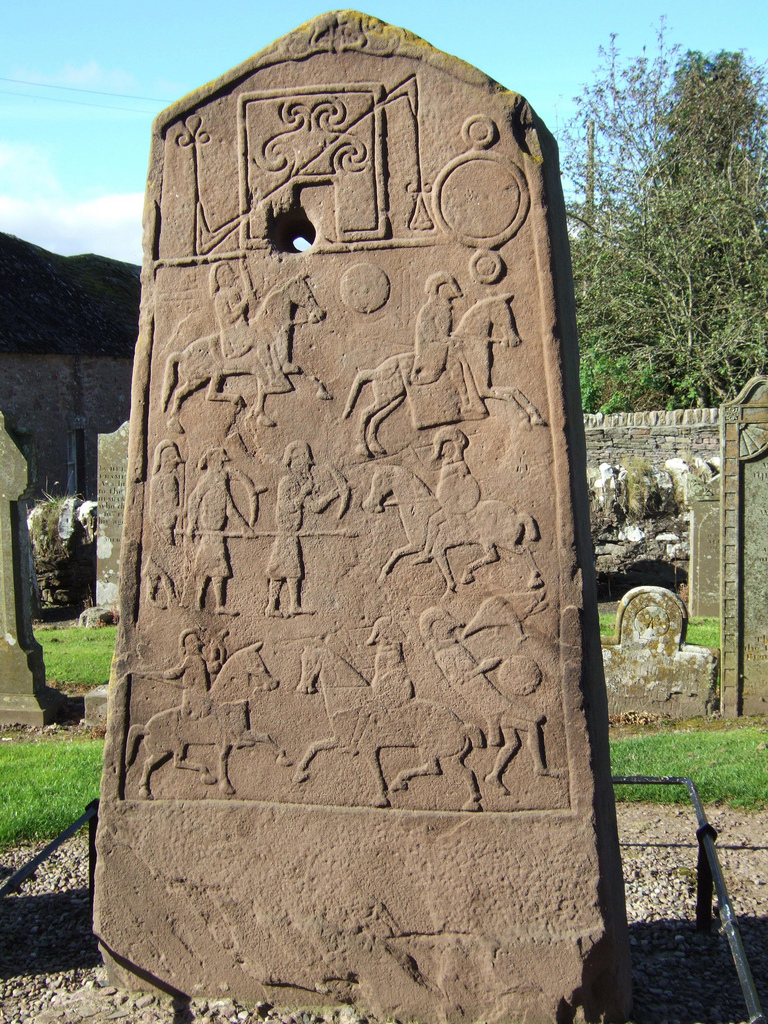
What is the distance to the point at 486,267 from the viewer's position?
8.39 feet

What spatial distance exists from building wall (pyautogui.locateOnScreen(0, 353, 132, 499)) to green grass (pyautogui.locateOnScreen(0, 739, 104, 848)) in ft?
38.6

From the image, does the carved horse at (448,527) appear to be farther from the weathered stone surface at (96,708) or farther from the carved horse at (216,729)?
the weathered stone surface at (96,708)

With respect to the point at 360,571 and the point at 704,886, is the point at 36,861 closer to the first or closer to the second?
the point at 360,571

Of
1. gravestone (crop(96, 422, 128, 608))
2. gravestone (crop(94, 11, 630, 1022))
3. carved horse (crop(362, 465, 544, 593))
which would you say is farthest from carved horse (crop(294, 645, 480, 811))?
gravestone (crop(96, 422, 128, 608))

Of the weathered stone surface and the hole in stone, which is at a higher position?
the hole in stone

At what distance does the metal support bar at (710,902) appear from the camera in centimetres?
226

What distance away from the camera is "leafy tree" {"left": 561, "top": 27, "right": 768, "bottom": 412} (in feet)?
53.4

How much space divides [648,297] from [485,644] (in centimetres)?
1608

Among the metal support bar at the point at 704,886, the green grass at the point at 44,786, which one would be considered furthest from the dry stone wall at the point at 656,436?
the metal support bar at the point at 704,886

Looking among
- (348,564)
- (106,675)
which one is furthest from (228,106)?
(106,675)

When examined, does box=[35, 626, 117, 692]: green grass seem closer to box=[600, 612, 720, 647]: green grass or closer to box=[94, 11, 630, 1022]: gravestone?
box=[600, 612, 720, 647]: green grass

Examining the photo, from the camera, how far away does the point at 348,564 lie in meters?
2.65

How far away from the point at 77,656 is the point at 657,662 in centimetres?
543

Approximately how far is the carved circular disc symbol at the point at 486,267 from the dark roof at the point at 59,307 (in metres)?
16.0
